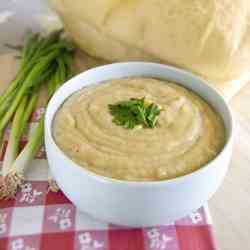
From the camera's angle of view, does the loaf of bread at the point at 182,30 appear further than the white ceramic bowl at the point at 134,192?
Yes

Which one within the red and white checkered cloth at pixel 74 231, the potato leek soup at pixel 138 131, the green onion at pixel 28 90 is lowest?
the red and white checkered cloth at pixel 74 231

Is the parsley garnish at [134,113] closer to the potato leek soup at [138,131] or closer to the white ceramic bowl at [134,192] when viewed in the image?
the potato leek soup at [138,131]

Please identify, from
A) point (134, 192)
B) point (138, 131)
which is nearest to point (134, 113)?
point (138, 131)

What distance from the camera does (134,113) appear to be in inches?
31.8

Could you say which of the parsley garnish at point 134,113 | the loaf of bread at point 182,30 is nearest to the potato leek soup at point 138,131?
the parsley garnish at point 134,113

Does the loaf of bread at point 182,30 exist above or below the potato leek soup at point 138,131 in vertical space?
above

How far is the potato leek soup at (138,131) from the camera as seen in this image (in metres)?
0.73

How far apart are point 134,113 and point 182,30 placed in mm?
→ 235

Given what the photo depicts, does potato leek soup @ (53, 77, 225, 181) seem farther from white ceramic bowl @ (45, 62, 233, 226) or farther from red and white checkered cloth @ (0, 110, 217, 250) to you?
red and white checkered cloth @ (0, 110, 217, 250)

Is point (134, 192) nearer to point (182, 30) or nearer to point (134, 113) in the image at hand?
point (134, 113)

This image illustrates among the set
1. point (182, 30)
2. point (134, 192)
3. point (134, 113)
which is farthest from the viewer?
point (182, 30)

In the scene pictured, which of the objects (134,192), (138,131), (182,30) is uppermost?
(182,30)

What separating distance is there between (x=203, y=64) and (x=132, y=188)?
370 millimetres

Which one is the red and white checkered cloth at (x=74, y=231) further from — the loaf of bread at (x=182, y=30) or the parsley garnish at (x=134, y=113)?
the loaf of bread at (x=182, y=30)
